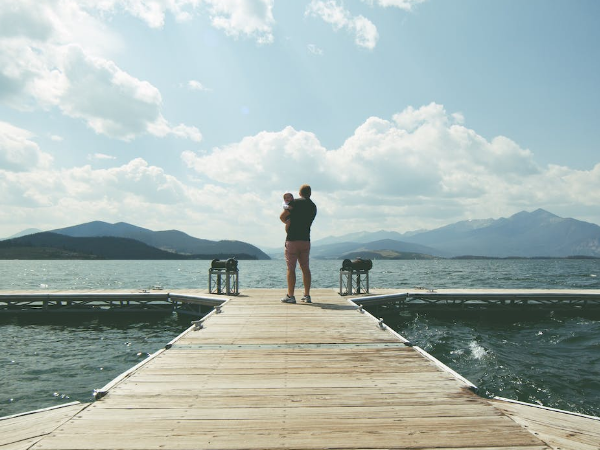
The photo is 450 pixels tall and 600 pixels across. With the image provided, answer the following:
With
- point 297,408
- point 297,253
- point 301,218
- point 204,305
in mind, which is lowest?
point 204,305

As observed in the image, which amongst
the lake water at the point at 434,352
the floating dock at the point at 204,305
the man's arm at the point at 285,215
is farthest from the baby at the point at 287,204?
the floating dock at the point at 204,305

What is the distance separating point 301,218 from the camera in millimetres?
10484

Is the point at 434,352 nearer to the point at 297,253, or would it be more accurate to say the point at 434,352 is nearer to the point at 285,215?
the point at 297,253

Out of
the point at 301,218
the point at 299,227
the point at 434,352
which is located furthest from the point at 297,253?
the point at 434,352

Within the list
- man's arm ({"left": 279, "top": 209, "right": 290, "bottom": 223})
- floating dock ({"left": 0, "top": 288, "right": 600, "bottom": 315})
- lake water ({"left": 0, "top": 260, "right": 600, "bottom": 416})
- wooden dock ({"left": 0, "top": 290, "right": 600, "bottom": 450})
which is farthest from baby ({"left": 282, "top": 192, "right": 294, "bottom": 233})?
floating dock ({"left": 0, "top": 288, "right": 600, "bottom": 315})

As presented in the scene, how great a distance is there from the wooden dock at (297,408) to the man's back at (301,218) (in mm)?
4812

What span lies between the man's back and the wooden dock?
15.8 feet

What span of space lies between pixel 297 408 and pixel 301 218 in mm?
7207

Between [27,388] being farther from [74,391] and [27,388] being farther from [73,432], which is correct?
[73,432]

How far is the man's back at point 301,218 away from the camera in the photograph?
1046 centimetres

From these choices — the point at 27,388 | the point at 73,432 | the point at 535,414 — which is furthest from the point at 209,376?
the point at 27,388

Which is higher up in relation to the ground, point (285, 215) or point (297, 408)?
point (285, 215)

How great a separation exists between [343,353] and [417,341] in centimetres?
870

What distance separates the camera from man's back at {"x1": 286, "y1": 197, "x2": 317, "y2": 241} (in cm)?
1046
